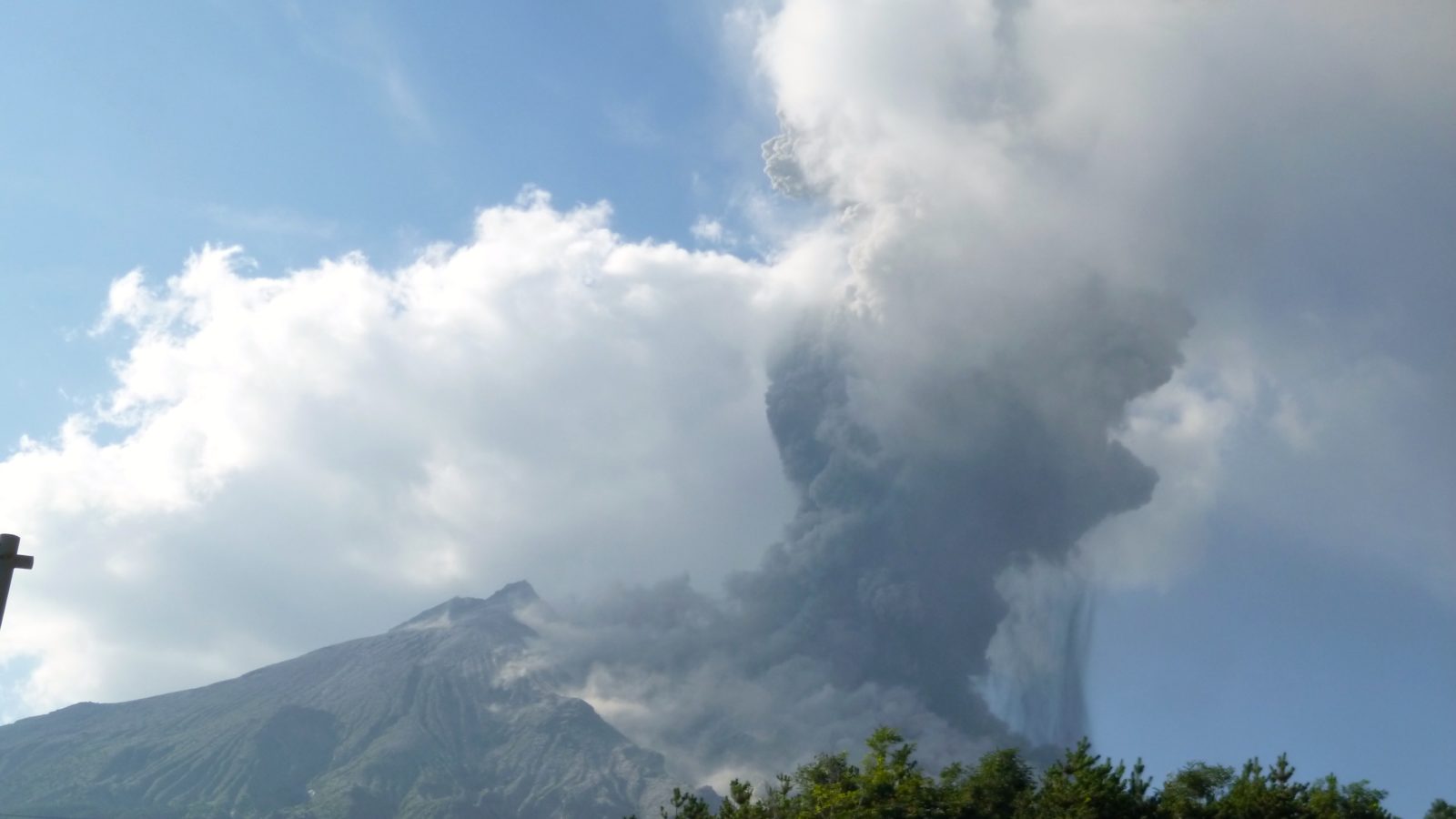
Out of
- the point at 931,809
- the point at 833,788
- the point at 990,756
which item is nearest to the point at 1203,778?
the point at 990,756

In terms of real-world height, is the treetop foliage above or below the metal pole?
above

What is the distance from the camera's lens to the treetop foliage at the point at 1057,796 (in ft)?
156

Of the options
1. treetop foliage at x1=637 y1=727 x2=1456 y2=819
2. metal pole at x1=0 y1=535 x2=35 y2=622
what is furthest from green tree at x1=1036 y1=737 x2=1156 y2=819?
metal pole at x1=0 y1=535 x2=35 y2=622

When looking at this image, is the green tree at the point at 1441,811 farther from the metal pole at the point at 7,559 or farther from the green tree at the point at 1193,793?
the metal pole at the point at 7,559

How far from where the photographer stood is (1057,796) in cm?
4834

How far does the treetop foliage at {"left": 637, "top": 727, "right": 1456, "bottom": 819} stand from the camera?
4762 centimetres

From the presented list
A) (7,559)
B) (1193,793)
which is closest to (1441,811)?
(1193,793)

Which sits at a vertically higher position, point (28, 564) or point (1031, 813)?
point (1031, 813)

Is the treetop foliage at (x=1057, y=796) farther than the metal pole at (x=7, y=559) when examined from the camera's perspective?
Yes

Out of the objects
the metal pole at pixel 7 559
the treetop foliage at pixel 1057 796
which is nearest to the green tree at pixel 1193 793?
the treetop foliage at pixel 1057 796

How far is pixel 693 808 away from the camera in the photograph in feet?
187

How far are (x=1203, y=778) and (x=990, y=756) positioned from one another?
29.4ft

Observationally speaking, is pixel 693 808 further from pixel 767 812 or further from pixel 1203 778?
pixel 1203 778

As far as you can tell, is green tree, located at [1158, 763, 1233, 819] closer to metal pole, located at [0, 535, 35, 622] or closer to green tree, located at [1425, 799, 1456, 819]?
green tree, located at [1425, 799, 1456, 819]
